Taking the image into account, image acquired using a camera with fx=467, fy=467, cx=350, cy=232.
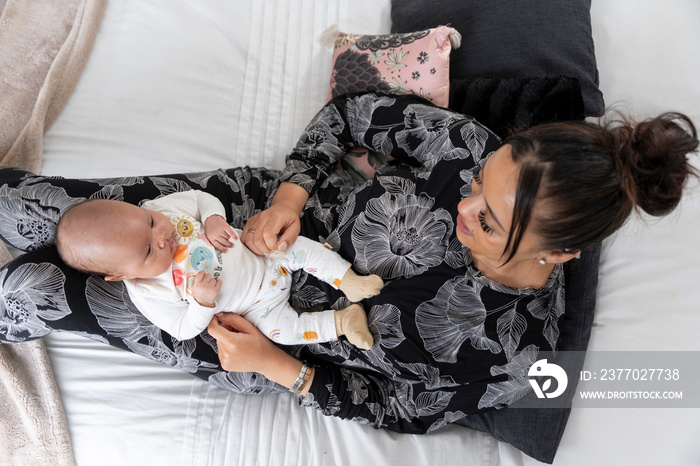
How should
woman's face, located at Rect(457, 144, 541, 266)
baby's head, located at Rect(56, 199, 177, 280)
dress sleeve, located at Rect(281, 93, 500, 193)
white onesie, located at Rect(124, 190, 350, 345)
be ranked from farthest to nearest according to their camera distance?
1. dress sleeve, located at Rect(281, 93, 500, 193)
2. white onesie, located at Rect(124, 190, 350, 345)
3. baby's head, located at Rect(56, 199, 177, 280)
4. woman's face, located at Rect(457, 144, 541, 266)

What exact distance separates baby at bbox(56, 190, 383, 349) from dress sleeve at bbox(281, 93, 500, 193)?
0.27 meters

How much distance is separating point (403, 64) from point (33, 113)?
126 centimetres

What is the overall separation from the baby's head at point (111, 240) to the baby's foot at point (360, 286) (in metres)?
0.46

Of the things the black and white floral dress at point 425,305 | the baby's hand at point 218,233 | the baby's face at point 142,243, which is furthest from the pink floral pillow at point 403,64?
the baby's face at point 142,243

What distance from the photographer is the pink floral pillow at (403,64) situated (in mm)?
1495

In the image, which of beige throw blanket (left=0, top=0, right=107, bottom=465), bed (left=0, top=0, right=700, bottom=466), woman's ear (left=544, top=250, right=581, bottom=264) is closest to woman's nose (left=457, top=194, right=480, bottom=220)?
woman's ear (left=544, top=250, right=581, bottom=264)

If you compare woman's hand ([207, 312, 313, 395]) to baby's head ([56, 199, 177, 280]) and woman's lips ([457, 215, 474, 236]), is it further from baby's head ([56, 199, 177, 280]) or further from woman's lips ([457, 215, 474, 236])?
woman's lips ([457, 215, 474, 236])

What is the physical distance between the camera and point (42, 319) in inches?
45.8

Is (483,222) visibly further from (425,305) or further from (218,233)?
(218,233)

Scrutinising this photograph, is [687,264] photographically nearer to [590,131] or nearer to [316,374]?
[590,131]

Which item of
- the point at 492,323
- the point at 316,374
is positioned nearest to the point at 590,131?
the point at 492,323

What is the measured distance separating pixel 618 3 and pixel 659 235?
0.84 metres

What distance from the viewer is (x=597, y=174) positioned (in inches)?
33.3

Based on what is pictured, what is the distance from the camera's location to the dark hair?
2.74ft
